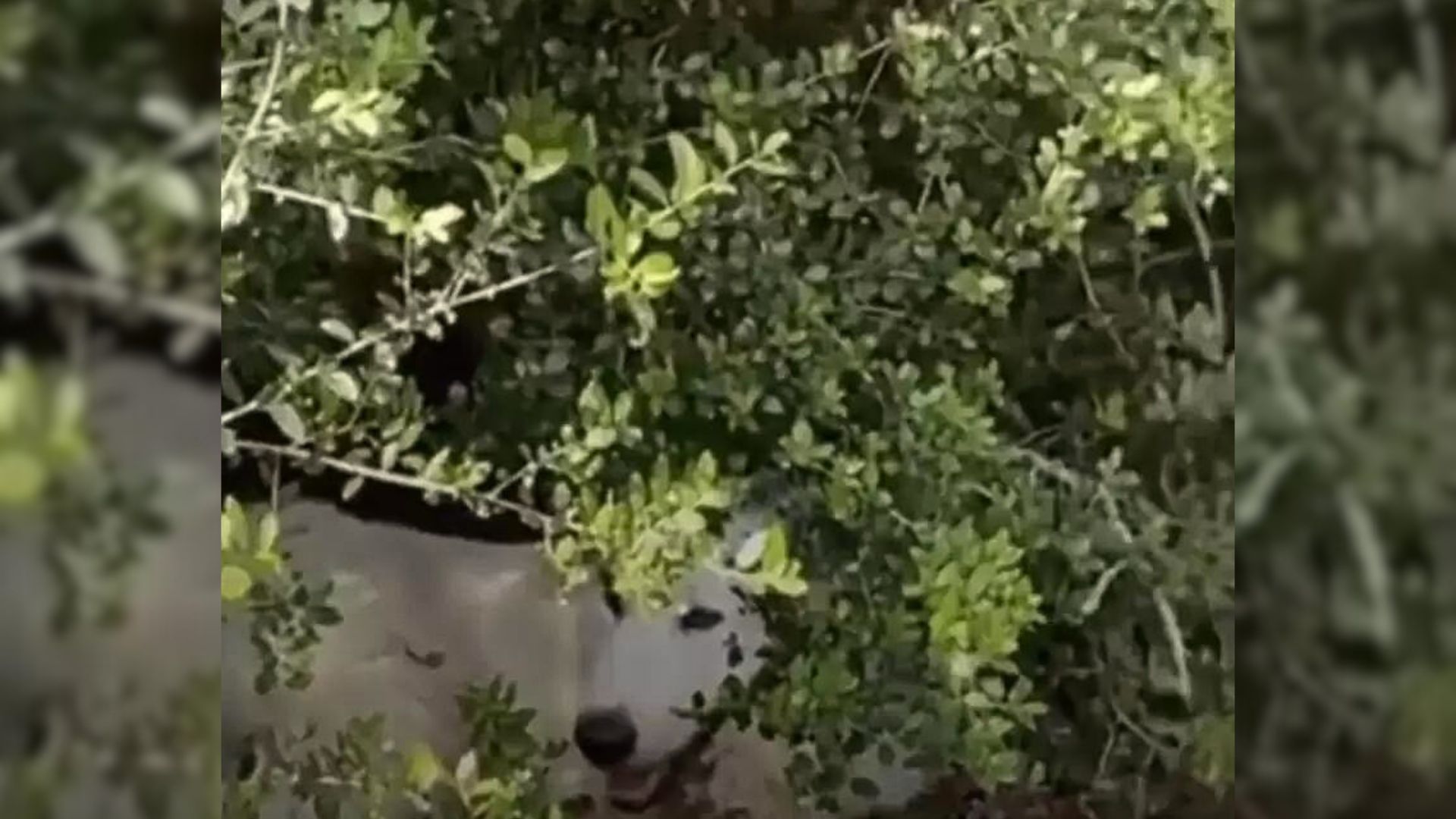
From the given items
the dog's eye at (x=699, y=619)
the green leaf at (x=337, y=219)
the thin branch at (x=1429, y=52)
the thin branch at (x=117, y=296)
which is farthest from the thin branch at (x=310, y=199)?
the thin branch at (x=1429, y=52)

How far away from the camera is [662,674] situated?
105 cm

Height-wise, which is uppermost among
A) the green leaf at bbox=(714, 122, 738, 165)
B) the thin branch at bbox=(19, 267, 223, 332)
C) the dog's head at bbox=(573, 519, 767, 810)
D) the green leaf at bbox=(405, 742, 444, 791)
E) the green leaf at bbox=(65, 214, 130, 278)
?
the green leaf at bbox=(714, 122, 738, 165)

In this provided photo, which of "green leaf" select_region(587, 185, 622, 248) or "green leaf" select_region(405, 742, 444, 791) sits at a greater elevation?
"green leaf" select_region(587, 185, 622, 248)

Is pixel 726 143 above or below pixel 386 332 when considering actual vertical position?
above

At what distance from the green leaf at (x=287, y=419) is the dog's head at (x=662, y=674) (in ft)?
0.74

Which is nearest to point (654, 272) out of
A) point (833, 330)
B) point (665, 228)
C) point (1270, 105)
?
point (665, 228)

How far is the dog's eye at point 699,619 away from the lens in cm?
104

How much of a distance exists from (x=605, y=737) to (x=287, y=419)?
0.29 metres

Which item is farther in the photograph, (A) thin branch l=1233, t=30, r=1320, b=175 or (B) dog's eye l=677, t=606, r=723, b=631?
(B) dog's eye l=677, t=606, r=723, b=631

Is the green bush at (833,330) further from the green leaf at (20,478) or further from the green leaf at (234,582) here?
the green leaf at (20,478)

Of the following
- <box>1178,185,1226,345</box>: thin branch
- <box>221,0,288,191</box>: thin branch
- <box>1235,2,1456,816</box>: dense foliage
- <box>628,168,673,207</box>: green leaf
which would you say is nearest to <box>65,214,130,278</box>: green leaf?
<box>1235,2,1456,816</box>: dense foliage

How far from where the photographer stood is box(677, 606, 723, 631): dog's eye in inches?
41.1

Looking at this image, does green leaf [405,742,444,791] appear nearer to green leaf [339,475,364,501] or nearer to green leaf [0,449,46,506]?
green leaf [339,475,364,501]

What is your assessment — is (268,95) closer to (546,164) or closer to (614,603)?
(546,164)
